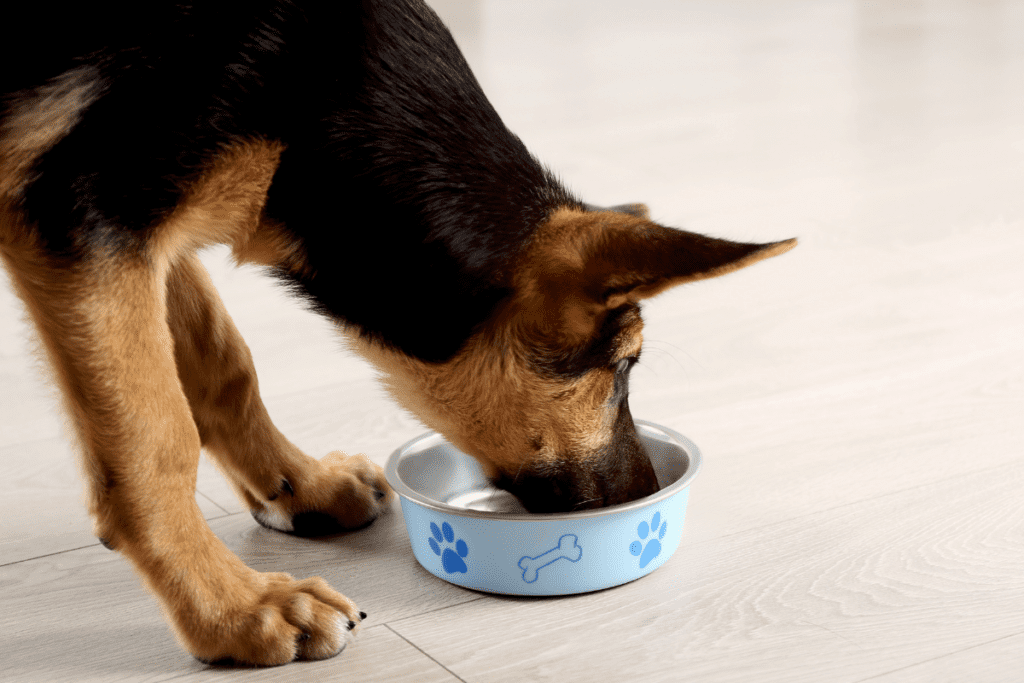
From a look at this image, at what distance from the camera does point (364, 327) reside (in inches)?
82.0

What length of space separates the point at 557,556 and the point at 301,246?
667mm

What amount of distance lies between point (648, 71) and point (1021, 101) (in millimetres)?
2217

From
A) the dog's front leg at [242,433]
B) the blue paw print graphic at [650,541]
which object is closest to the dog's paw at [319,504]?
the dog's front leg at [242,433]

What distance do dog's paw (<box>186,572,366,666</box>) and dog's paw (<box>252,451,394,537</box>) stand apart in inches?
17.3

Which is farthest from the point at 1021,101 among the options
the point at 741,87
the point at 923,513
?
the point at 923,513

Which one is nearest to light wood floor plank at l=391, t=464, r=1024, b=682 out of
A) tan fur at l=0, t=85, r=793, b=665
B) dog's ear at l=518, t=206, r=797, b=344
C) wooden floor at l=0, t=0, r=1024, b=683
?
wooden floor at l=0, t=0, r=1024, b=683

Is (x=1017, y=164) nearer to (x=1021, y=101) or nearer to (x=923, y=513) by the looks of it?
(x=1021, y=101)

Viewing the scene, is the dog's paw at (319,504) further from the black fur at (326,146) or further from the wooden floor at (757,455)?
the black fur at (326,146)

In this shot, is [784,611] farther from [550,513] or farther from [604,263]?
[604,263]

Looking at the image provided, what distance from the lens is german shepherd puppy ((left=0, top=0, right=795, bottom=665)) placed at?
1.77 m

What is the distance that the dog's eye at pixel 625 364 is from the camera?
2088 mm

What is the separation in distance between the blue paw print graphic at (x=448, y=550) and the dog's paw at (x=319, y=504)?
30cm

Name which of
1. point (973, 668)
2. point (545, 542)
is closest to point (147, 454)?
point (545, 542)

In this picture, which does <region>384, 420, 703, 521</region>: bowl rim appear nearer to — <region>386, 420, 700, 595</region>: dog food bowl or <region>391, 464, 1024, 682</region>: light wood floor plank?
<region>386, 420, 700, 595</region>: dog food bowl
